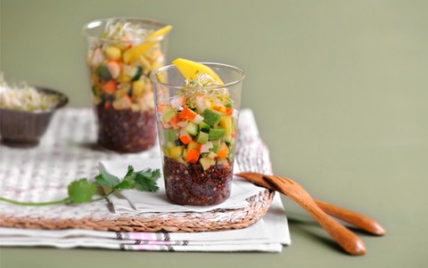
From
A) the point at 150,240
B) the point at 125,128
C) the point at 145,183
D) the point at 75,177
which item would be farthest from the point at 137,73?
the point at 150,240

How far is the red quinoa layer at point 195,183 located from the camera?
265cm

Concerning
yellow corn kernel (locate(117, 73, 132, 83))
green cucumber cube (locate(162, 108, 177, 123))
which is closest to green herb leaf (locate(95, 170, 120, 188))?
green cucumber cube (locate(162, 108, 177, 123))

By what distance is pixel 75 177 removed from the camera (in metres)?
3.00

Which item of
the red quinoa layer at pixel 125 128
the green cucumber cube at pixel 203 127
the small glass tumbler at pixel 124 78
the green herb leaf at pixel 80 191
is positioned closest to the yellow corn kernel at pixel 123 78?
the small glass tumbler at pixel 124 78

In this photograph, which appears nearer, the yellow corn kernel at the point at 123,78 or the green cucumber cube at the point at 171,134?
the green cucumber cube at the point at 171,134

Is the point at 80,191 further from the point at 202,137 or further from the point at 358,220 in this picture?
the point at 358,220

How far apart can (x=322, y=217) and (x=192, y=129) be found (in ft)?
1.39

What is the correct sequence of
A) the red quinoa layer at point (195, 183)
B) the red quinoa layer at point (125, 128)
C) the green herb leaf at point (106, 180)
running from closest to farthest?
the red quinoa layer at point (195, 183) < the green herb leaf at point (106, 180) < the red quinoa layer at point (125, 128)

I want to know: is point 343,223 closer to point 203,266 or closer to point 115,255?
point 203,266

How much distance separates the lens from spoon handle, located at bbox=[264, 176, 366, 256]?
101 inches

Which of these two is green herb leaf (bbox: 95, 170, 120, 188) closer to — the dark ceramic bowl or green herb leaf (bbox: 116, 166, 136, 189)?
green herb leaf (bbox: 116, 166, 136, 189)

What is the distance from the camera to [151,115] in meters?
3.25

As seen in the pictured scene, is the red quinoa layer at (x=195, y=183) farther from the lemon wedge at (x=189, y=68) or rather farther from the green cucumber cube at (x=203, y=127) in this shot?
the lemon wedge at (x=189, y=68)

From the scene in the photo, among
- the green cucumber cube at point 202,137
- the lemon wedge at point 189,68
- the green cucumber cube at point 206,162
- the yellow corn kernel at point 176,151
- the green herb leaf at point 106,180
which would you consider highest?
the lemon wedge at point 189,68
